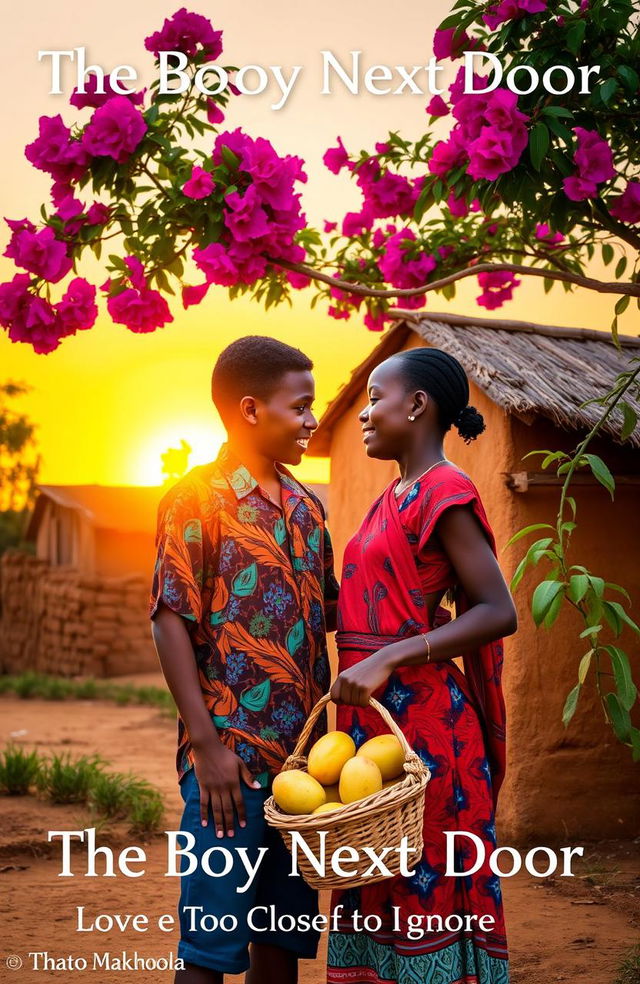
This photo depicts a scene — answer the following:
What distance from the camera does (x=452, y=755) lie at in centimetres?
254

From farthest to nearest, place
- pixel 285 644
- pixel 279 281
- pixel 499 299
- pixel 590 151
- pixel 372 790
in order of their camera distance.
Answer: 1. pixel 499 299
2. pixel 279 281
3. pixel 590 151
4. pixel 285 644
5. pixel 372 790

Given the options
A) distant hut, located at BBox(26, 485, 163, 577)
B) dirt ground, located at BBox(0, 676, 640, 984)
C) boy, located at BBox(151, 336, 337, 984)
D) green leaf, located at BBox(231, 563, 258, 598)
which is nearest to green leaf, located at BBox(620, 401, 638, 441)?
boy, located at BBox(151, 336, 337, 984)

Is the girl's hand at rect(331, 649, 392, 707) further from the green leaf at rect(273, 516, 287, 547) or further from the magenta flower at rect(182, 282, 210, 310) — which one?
the magenta flower at rect(182, 282, 210, 310)

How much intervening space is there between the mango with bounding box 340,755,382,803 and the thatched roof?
3.21 m

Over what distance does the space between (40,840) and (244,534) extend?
415cm

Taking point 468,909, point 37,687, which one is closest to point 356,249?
point 468,909

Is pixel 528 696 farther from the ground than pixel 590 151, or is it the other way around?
pixel 590 151

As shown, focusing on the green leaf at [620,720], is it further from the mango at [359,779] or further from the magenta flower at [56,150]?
the magenta flower at [56,150]

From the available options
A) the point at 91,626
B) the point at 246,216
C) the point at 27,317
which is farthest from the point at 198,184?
the point at 91,626

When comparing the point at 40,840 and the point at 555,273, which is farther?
the point at 40,840

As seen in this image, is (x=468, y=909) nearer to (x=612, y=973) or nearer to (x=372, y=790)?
(x=372, y=790)

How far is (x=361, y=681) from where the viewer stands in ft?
7.72

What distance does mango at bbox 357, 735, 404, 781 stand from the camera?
2.34 meters

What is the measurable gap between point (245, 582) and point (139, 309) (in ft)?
7.07
